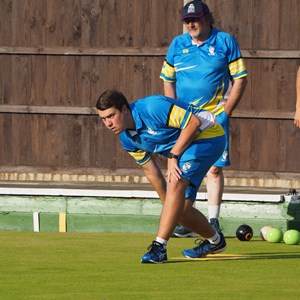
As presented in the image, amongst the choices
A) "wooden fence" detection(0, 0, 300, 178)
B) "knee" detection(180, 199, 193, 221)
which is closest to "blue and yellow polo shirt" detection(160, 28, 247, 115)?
"knee" detection(180, 199, 193, 221)

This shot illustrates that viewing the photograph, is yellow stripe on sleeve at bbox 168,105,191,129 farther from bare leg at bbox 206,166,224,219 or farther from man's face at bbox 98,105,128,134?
bare leg at bbox 206,166,224,219

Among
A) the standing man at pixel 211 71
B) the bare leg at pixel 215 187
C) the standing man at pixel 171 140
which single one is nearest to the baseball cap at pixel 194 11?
the standing man at pixel 211 71

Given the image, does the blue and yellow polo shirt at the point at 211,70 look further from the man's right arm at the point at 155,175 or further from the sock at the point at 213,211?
the man's right arm at the point at 155,175

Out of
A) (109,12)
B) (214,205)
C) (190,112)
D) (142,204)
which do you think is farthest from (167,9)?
(190,112)

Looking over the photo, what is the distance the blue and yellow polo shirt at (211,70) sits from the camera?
11.5 meters

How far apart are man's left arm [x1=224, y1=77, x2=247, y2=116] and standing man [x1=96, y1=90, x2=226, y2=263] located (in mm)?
1510

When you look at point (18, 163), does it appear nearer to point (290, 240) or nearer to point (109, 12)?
point (109, 12)

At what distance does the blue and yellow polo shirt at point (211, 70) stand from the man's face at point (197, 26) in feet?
0.34

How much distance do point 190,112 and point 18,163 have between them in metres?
6.85

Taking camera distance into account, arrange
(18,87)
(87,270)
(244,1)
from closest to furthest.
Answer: (87,270) → (244,1) → (18,87)

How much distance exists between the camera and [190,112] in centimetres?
959

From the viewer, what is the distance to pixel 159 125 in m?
9.55

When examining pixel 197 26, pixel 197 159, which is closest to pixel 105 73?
pixel 197 26

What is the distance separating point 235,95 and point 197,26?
0.66 metres
